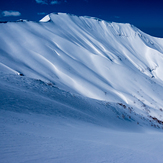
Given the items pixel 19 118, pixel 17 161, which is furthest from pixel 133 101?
pixel 17 161

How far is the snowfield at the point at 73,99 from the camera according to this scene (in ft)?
8.12

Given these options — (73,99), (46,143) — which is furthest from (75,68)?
(46,143)

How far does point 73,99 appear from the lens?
22.9 feet

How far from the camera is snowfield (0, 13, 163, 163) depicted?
247cm

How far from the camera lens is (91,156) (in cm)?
232

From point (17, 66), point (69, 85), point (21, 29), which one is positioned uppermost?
point (21, 29)

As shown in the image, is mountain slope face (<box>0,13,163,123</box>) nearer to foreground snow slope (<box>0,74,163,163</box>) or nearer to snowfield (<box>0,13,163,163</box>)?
snowfield (<box>0,13,163,163</box>)

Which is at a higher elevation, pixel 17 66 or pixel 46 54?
pixel 46 54

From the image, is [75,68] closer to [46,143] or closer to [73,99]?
[73,99]

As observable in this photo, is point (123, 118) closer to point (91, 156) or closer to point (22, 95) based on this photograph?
point (22, 95)

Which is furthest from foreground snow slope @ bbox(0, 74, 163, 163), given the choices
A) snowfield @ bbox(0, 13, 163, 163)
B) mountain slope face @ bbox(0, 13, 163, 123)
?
mountain slope face @ bbox(0, 13, 163, 123)

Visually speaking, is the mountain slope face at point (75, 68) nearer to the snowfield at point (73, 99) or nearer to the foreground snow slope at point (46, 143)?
the snowfield at point (73, 99)

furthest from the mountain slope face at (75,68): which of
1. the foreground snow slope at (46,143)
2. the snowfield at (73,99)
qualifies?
the foreground snow slope at (46,143)

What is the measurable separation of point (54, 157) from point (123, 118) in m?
6.26
